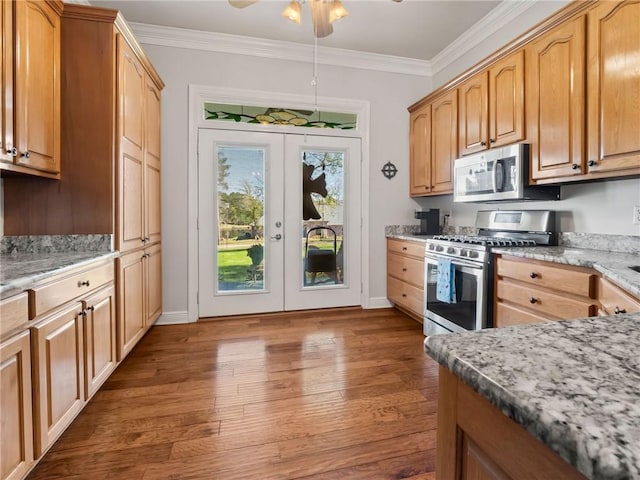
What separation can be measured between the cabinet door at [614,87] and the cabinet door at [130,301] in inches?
121

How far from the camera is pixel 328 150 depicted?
3918 mm

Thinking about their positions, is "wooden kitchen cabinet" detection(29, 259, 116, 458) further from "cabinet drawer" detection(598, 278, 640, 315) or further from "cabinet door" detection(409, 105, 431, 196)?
"cabinet door" detection(409, 105, 431, 196)

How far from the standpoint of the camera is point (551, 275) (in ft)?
6.48

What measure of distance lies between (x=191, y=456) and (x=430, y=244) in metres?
2.42

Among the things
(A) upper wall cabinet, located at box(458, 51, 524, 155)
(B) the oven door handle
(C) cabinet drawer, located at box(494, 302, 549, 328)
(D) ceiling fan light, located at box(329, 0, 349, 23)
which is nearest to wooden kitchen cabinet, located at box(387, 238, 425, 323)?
(B) the oven door handle

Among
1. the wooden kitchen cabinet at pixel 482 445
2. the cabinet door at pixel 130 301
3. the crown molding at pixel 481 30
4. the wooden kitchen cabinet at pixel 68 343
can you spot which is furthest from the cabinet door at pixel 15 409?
the crown molding at pixel 481 30

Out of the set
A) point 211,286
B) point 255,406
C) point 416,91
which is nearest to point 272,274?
point 211,286

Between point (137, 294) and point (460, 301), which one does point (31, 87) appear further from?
point (460, 301)

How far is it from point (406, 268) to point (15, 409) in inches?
123

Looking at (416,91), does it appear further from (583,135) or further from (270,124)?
(583,135)

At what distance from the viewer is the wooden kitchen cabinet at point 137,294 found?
2.32 metres

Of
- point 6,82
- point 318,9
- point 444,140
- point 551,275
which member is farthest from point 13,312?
point 444,140

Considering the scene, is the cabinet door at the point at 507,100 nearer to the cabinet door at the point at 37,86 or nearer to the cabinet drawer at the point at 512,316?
the cabinet drawer at the point at 512,316

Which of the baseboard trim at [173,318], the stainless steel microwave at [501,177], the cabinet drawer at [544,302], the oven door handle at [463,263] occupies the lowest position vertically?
the baseboard trim at [173,318]
